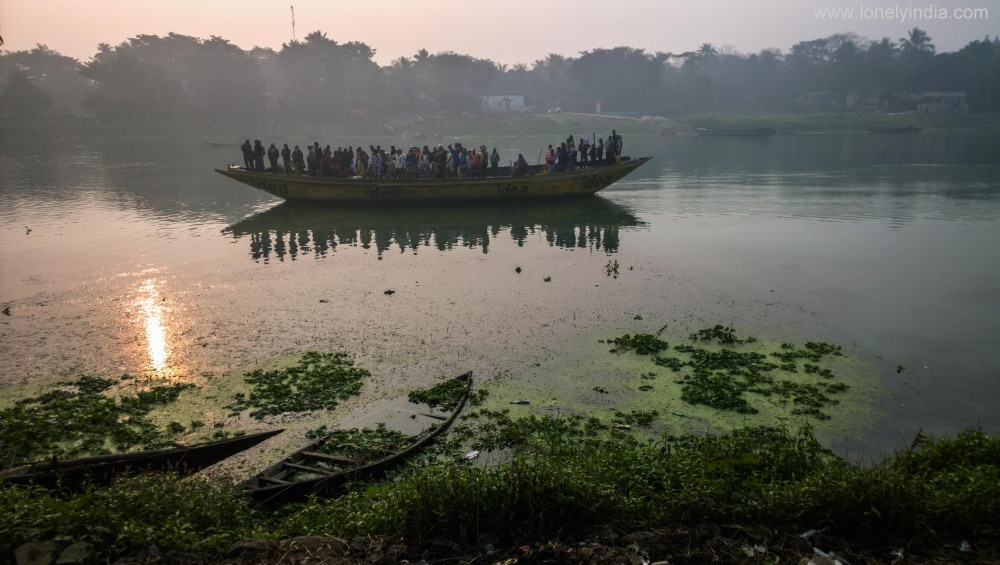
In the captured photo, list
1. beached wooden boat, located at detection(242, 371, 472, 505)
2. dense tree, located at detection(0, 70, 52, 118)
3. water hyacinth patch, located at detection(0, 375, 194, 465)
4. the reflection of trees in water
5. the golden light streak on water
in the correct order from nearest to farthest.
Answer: beached wooden boat, located at detection(242, 371, 472, 505), water hyacinth patch, located at detection(0, 375, 194, 465), the golden light streak on water, the reflection of trees in water, dense tree, located at detection(0, 70, 52, 118)

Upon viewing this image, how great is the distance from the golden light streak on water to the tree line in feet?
171

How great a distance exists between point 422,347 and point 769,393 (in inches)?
193

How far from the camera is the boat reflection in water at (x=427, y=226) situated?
17.6 meters

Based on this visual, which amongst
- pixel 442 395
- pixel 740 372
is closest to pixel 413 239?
pixel 442 395

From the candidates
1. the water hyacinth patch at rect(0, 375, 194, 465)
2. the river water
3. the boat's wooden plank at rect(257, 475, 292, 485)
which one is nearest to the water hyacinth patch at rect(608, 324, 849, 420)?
the river water

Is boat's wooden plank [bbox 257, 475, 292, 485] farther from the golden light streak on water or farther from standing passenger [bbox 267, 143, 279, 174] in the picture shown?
standing passenger [bbox 267, 143, 279, 174]

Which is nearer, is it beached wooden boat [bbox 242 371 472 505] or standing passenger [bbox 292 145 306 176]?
beached wooden boat [bbox 242 371 472 505]

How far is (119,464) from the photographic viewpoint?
6.17 m

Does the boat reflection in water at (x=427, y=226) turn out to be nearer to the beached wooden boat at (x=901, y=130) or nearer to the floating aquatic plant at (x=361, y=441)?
the floating aquatic plant at (x=361, y=441)

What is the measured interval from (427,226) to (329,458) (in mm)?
13735

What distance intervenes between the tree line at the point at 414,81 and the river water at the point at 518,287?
3669cm

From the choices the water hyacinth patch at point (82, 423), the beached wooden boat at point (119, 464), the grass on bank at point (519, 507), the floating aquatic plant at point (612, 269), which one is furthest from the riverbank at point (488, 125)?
the grass on bank at point (519, 507)

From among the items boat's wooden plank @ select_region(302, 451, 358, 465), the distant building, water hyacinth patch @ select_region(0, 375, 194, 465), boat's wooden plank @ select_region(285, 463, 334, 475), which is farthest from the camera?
the distant building

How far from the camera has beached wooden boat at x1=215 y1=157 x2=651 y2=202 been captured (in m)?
21.7
